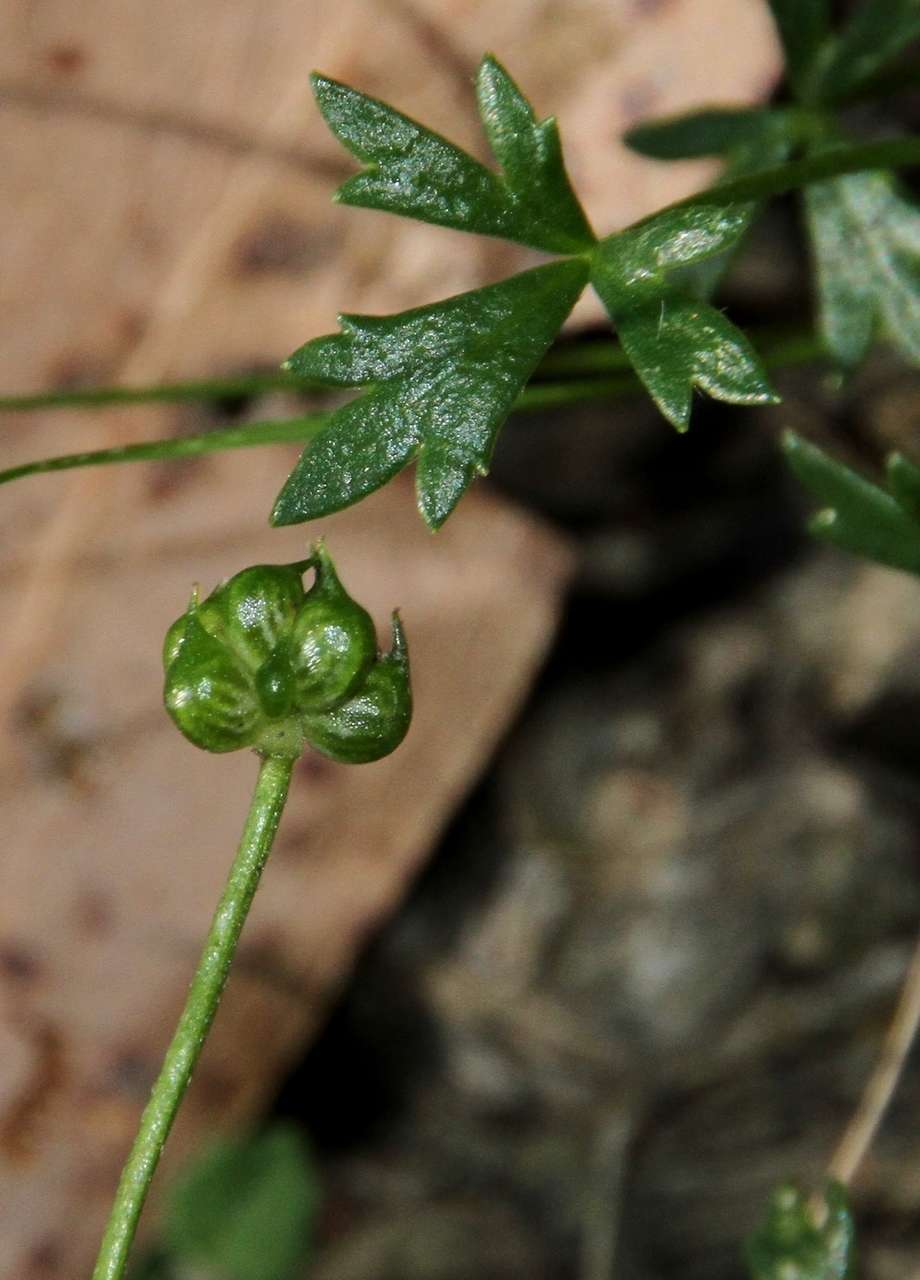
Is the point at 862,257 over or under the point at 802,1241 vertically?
over

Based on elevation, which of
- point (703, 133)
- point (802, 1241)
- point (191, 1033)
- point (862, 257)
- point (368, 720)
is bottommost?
point (802, 1241)

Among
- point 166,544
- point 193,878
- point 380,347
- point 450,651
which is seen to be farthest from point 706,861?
point 380,347

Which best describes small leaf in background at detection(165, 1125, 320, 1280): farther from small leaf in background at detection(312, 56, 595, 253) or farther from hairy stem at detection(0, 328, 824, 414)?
small leaf in background at detection(312, 56, 595, 253)

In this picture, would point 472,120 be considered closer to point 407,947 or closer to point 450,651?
point 450,651

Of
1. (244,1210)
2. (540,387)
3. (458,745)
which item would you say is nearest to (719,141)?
(540,387)

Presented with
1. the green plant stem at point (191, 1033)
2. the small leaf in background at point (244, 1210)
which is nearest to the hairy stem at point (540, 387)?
the green plant stem at point (191, 1033)

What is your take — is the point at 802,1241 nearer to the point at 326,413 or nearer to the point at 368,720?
the point at 368,720
